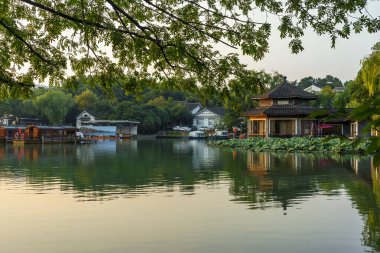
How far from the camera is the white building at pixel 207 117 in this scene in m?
100

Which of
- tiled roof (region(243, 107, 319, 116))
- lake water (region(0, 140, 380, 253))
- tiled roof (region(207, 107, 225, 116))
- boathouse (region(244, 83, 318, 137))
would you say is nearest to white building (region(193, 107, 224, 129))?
tiled roof (region(207, 107, 225, 116))

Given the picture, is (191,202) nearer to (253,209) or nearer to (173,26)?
(253,209)

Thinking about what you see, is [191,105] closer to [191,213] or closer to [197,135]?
[197,135]

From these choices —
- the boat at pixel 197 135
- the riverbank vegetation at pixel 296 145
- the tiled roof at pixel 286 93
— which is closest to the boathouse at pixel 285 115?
the tiled roof at pixel 286 93

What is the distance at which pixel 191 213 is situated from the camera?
456 inches

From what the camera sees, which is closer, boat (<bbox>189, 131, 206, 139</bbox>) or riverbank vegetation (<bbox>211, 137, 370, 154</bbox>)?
riverbank vegetation (<bbox>211, 137, 370, 154</bbox>)

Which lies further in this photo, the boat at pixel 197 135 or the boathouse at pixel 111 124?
the boat at pixel 197 135

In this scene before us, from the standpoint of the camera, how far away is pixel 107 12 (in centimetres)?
729

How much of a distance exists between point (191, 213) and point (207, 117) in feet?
293

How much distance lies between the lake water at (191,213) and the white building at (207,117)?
8025 centimetres

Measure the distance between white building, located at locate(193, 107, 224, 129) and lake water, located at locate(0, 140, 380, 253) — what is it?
263ft

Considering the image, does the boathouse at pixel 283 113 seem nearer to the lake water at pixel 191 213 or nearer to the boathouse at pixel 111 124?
the lake water at pixel 191 213

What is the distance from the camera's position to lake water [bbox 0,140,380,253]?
28.4ft

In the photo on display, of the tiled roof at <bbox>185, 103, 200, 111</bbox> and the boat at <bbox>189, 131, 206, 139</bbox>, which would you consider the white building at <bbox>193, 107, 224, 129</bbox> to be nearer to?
the tiled roof at <bbox>185, 103, 200, 111</bbox>
